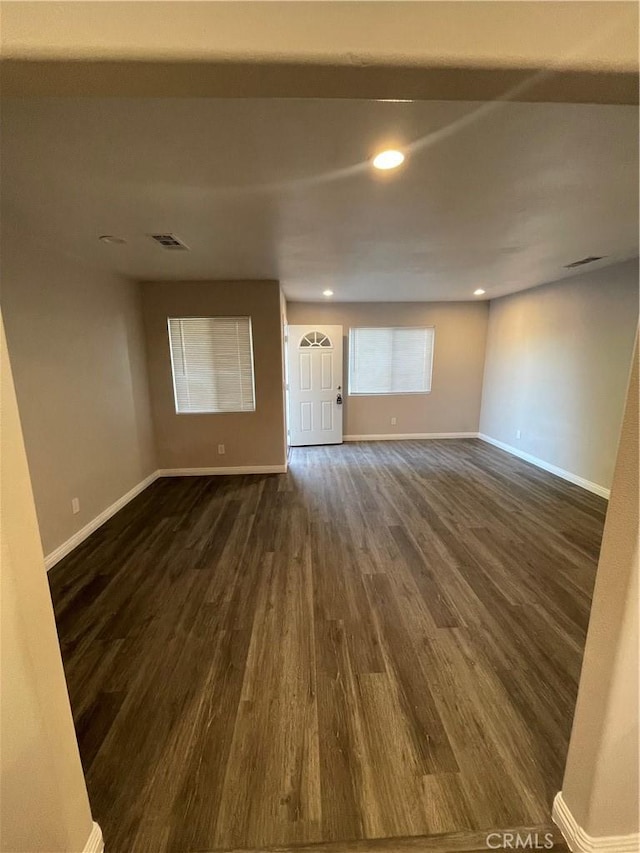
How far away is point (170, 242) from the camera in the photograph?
104 inches

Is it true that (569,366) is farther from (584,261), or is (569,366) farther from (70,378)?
(70,378)

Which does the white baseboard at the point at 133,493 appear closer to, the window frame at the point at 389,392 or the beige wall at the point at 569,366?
the window frame at the point at 389,392

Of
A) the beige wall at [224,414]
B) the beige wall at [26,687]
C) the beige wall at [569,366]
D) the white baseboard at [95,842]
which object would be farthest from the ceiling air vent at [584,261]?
the white baseboard at [95,842]

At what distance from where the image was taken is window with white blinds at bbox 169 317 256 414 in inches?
167

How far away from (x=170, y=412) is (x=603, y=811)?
457 centimetres

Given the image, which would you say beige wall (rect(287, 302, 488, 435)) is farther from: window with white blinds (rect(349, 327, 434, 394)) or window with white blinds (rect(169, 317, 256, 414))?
window with white blinds (rect(169, 317, 256, 414))

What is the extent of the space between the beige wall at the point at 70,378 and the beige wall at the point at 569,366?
5.09 metres

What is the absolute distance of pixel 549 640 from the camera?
1.82 metres

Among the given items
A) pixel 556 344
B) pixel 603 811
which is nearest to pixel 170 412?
pixel 603 811

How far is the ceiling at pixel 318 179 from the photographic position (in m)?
1.25

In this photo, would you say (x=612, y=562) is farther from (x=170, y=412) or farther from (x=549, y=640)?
(x=170, y=412)

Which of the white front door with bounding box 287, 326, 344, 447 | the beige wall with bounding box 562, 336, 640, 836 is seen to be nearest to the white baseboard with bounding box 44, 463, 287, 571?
the white front door with bounding box 287, 326, 344, 447

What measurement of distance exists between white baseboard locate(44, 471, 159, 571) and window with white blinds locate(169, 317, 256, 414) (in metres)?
1.13

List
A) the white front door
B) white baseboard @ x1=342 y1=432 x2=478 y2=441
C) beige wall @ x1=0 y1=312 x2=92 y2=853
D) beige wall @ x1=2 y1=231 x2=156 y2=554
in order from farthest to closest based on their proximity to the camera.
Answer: white baseboard @ x1=342 y1=432 x2=478 y2=441 < the white front door < beige wall @ x1=2 y1=231 x2=156 y2=554 < beige wall @ x1=0 y1=312 x2=92 y2=853
